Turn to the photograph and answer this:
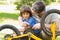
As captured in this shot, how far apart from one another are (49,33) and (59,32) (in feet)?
0.58

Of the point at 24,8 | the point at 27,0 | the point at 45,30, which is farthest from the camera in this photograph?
the point at 27,0

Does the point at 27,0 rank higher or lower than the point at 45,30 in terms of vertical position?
higher

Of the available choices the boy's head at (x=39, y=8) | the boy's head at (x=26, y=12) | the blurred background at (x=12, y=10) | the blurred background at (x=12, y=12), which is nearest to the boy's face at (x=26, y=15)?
the boy's head at (x=26, y=12)

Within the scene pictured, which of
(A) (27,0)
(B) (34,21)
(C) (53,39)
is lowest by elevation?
(C) (53,39)

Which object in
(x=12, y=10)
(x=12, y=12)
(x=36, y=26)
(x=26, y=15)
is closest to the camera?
(x=36, y=26)

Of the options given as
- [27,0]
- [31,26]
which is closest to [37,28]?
[31,26]

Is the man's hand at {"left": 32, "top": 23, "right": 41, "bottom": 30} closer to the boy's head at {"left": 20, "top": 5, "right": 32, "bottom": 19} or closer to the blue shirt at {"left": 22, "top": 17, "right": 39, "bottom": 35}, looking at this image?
the blue shirt at {"left": 22, "top": 17, "right": 39, "bottom": 35}

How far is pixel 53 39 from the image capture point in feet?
15.3

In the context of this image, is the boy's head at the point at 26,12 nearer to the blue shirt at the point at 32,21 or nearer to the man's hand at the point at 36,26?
the blue shirt at the point at 32,21

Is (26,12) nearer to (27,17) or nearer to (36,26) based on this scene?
(27,17)

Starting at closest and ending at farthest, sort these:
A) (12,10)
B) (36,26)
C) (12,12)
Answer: (36,26) → (12,12) → (12,10)

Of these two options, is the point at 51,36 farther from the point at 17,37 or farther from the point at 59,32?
the point at 17,37

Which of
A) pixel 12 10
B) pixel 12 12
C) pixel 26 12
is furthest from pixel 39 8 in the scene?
pixel 12 10

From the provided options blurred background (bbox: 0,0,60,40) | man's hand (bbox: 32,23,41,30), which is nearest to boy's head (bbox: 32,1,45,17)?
man's hand (bbox: 32,23,41,30)
